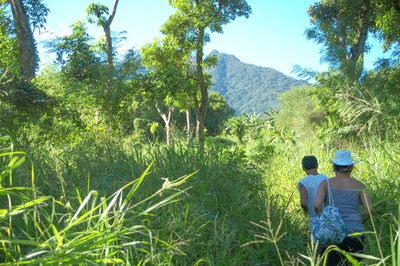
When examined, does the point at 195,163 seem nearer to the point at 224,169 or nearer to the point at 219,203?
the point at 224,169

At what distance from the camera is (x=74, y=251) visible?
1376 millimetres

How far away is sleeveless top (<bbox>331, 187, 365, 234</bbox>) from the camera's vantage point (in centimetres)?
321

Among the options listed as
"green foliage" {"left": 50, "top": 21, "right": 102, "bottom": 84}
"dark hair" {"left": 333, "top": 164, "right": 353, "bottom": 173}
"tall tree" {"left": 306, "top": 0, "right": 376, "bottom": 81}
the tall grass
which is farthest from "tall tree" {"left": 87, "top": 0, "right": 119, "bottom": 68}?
"dark hair" {"left": 333, "top": 164, "right": 353, "bottom": 173}

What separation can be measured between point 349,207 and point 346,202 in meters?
0.05

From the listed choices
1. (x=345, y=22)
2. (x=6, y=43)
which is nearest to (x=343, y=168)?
(x=6, y=43)

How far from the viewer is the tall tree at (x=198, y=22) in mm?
18672

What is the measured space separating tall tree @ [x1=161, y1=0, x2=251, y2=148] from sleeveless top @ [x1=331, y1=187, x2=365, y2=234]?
1523cm

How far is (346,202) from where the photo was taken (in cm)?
328

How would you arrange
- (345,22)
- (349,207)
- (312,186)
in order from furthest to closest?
(345,22) → (312,186) → (349,207)

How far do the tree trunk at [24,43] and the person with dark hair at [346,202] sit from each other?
344 inches

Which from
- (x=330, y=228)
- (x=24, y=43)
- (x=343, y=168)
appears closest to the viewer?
(x=330, y=228)

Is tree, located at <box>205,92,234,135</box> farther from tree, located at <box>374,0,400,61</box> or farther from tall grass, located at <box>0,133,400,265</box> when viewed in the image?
tall grass, located at <box>0,133,400,265</box>

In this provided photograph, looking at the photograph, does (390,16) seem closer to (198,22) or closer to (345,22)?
(345,22)

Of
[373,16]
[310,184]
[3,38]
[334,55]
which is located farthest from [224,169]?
[373,16]
